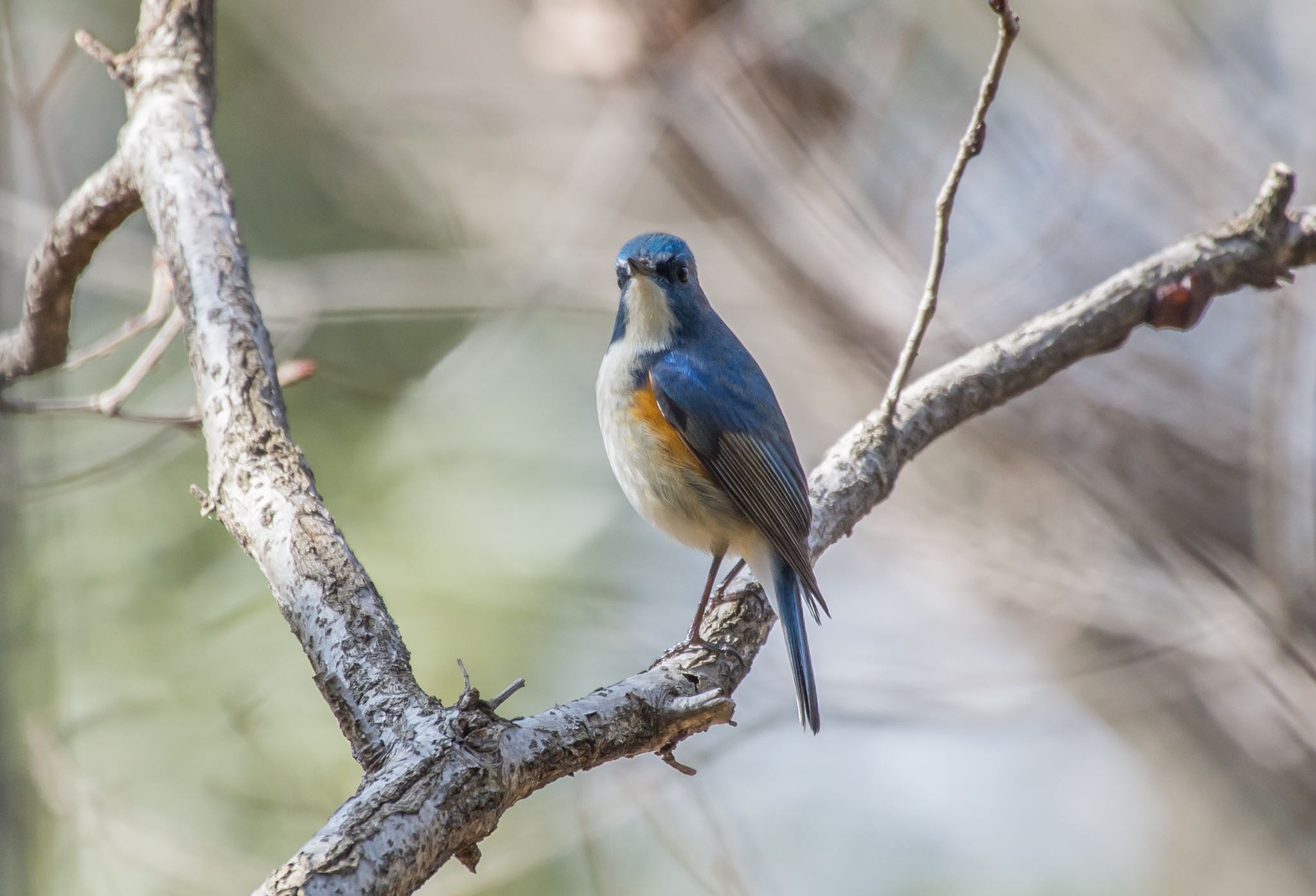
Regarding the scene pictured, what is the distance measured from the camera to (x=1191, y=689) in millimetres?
5805

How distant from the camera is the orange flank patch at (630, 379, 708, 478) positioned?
329 cm

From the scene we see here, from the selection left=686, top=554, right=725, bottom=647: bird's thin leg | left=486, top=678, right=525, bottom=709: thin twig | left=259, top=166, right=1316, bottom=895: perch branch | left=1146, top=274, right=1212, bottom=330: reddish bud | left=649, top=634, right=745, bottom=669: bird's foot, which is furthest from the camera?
left=1146, top=274, right=1212, bottom=330: reddish bud

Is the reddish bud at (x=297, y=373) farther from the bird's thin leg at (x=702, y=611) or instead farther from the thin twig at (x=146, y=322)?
the bird's thin leg at (x=702, y=611)

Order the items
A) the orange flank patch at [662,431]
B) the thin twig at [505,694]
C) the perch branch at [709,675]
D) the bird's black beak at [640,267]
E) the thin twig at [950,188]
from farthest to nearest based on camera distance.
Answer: the bird's black beak at [640,267], the orange flank patch at [662,431], the thin twig at [950,188], the thin twig at [505,694], the perch branch at [709,675]

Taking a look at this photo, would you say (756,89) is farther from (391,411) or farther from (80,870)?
(80,870)

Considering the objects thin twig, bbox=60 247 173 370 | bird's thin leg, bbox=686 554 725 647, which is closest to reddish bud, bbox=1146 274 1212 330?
bird's thin leg, bbox=686 554 725 647

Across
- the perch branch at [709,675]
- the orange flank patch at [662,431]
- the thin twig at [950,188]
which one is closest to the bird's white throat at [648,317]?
the orange flank patch at [662,431]

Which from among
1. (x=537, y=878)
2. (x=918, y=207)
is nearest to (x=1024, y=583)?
(x=918, y=207)

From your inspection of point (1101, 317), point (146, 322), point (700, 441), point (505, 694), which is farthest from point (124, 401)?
point (1101, 317)

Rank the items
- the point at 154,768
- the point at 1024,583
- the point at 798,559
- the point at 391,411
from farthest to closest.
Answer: the point at 391,411 → the point at 1024,583 → the point at 154,768 → the point at 798,559

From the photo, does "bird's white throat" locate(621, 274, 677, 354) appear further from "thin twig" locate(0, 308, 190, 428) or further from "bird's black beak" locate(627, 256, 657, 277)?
"thin twig" locate(0, 308, 190, 428)

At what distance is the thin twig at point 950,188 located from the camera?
2.41 meters

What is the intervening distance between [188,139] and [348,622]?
1677 millimetres

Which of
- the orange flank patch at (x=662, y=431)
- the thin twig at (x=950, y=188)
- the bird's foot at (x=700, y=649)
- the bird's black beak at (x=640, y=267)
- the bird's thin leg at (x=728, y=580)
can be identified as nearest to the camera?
the thin twig at (x=950, y=188)
